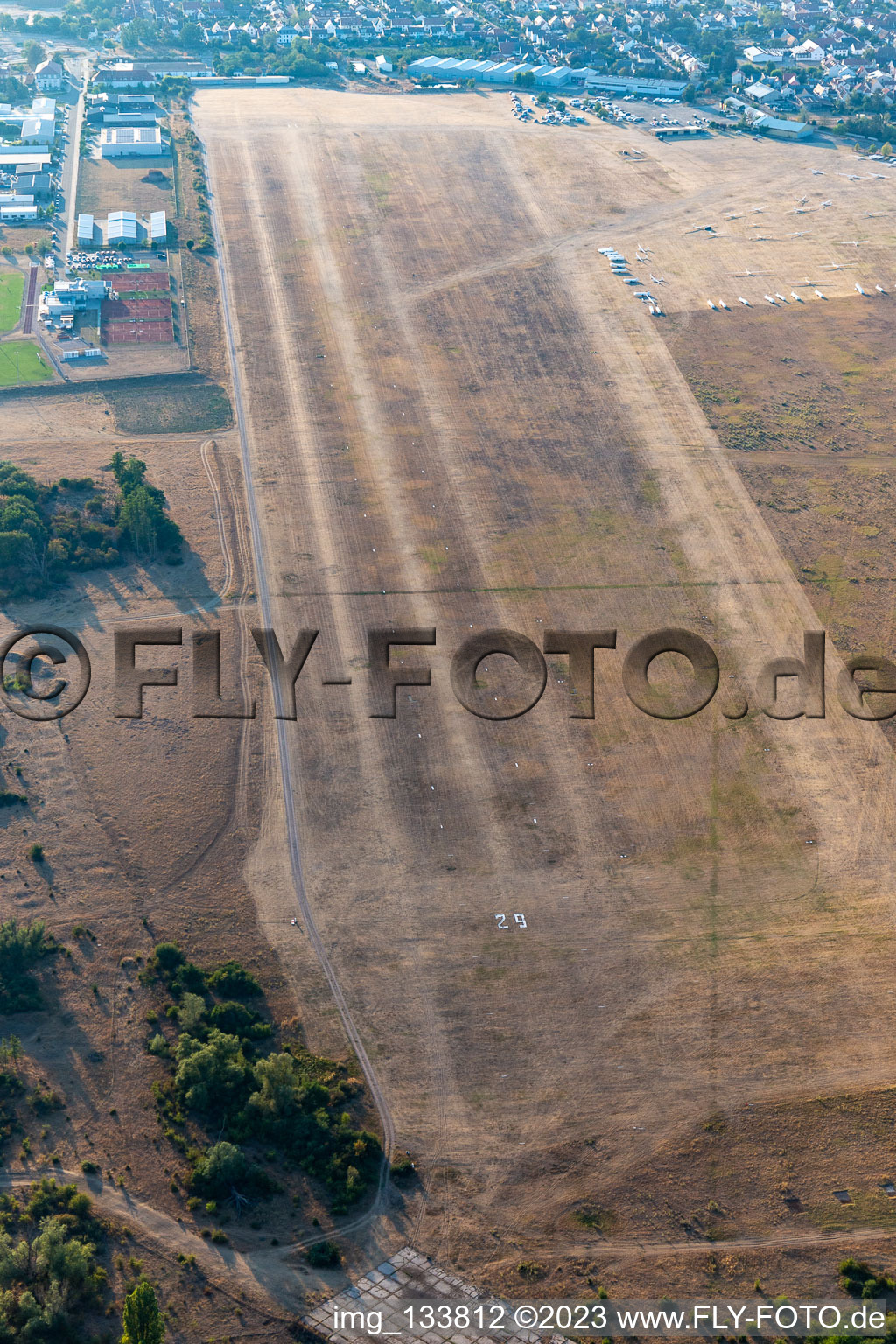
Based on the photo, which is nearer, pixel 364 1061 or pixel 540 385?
pixel 364 1061

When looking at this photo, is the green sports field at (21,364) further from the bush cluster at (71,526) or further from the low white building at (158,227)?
the low white building at (158,227)

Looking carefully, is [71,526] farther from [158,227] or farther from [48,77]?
[48,77]

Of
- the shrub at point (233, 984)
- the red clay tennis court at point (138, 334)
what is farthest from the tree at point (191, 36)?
the shrub at point (233, 984)

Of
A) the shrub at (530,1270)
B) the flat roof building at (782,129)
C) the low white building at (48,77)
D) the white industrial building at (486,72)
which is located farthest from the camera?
the white industrial building at (486,72)

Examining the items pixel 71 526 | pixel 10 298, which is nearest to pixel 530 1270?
pixel 71 526

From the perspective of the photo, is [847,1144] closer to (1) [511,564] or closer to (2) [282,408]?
(1) [511,564]

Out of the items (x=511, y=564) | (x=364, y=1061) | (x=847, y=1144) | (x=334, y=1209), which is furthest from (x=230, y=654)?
(x=847, y=1144)
